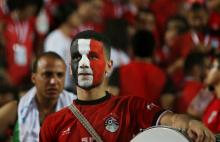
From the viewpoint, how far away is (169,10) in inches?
499

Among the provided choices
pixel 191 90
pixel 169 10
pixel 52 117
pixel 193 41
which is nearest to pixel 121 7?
pixel 169 10

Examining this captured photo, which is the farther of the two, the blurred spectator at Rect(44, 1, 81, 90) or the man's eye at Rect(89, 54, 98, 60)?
the blurred spectator at Rect(44, 1, 81, 90)

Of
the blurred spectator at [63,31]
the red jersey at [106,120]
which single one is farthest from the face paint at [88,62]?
the blurred spectator at [63,31]

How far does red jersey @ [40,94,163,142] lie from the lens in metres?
4.91

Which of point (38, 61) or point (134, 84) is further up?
point (38, 61)

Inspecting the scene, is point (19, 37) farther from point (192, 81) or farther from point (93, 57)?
point (93, 57)

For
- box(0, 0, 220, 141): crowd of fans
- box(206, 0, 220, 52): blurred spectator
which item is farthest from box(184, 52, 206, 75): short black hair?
box(206, 0, 220, 52): blurred spectator

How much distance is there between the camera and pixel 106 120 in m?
4.91

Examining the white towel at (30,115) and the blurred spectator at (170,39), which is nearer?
the white towel at (30,115)

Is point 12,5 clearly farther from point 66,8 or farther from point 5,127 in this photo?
point 5,127

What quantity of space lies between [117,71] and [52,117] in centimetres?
313

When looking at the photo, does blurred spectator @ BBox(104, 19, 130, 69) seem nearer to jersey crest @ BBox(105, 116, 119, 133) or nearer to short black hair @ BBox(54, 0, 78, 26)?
short black hair @ BBox(54, 0, 78, 26)

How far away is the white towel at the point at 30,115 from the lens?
253 inches

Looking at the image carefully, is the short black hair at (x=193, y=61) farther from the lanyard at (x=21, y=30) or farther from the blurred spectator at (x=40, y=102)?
the blurred spectator at (x=40, y=102)
